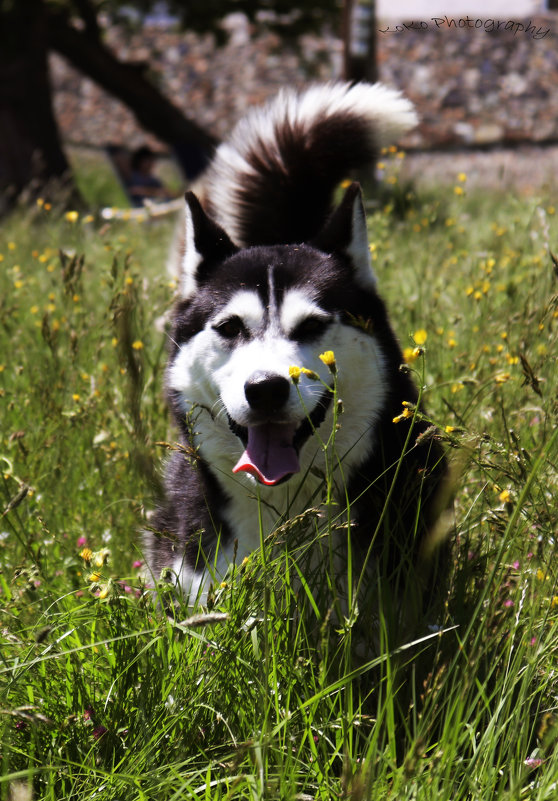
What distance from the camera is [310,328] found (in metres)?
2.45

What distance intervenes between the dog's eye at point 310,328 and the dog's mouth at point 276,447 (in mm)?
195

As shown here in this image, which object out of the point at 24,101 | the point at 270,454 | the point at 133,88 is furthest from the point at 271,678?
the point at 133,88

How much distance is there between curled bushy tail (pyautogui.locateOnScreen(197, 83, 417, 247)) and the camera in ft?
10.6

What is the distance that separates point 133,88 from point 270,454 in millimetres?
12555

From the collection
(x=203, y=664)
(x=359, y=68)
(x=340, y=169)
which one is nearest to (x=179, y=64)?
(x=359, y=68)

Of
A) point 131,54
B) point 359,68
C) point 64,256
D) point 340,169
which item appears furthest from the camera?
point 131,54

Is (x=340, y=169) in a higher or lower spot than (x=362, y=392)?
higher

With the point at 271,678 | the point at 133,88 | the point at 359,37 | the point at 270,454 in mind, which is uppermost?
the point at 359,37

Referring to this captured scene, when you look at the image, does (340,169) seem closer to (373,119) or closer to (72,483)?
(373,119)

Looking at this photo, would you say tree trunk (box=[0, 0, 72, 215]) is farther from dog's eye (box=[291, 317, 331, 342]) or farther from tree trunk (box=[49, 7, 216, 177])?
dog's eye (box=[291, 317, 331, 342])

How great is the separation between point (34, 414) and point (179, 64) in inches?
806

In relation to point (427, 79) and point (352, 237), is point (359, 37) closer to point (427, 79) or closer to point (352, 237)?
point (352, 237)

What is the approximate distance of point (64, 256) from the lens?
10.1 ft

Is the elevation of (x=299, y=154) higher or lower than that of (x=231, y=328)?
higher
